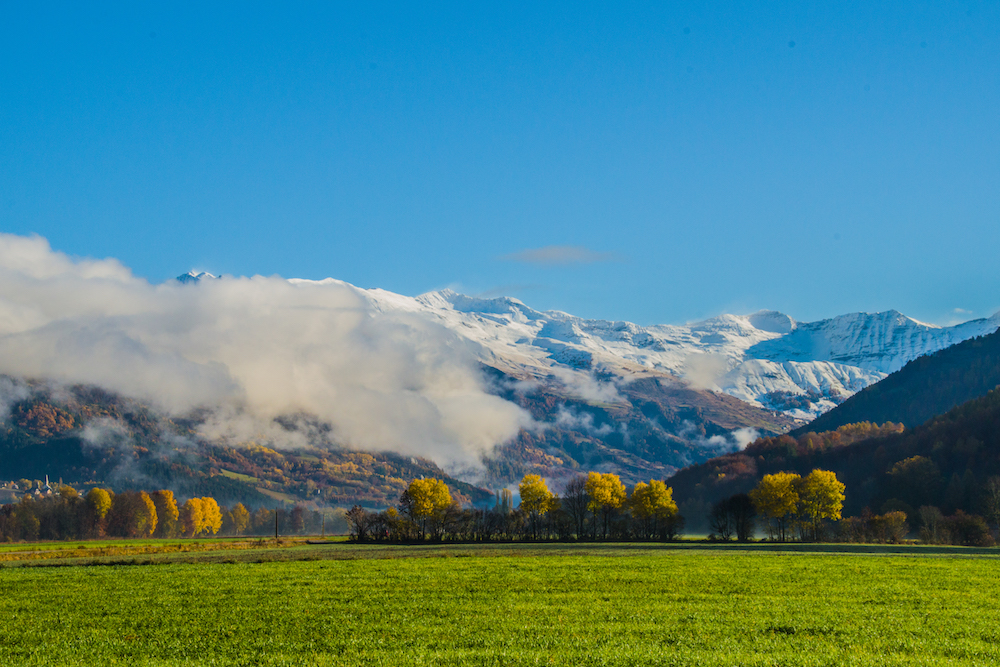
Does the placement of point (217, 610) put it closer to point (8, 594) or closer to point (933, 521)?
point (8, 594)

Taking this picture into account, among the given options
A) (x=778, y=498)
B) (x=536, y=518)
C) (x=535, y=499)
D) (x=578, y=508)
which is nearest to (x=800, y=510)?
(x=778, y=498)

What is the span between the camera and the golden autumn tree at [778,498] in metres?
174

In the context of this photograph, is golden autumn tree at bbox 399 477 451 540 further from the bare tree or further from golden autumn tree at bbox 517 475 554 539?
the bare tree

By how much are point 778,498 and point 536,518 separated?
51.8 metres

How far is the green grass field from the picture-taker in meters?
32.8

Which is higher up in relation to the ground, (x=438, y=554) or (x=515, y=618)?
(x=515, y=618)

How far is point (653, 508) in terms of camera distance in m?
179

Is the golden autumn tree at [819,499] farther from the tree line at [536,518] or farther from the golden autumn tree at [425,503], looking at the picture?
the golden autumn tree at [425,503]

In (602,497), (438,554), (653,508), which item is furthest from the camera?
(602,497)

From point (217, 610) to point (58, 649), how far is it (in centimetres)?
1036

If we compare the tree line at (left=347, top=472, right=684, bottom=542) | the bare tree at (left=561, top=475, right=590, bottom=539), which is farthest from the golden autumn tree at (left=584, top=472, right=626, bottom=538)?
the bare tree at (left=561, top=475, right=590, bottom=539)

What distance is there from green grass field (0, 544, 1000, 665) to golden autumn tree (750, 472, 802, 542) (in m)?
110

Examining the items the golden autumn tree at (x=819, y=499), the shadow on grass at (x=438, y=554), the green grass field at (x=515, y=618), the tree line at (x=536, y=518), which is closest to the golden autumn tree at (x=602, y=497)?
the tree line at (x=536, y=518)

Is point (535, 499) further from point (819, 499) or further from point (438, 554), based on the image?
point (438, 554)
